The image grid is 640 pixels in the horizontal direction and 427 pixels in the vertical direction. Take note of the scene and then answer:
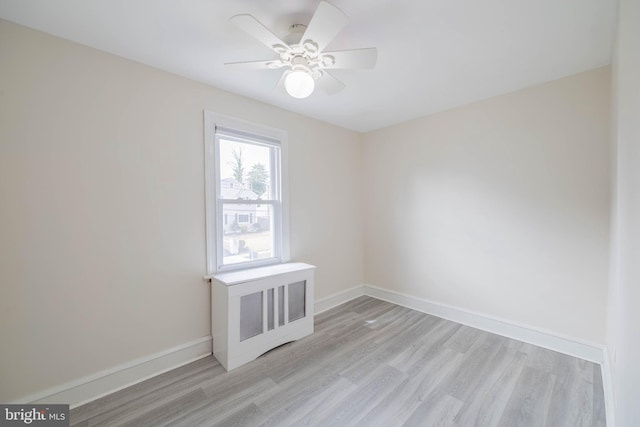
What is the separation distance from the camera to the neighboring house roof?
2451mm

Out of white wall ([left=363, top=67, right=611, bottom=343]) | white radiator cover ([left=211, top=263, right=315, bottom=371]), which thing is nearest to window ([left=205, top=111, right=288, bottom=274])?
white radiator cover ([left=211, top=263, right=315, bottom=371])

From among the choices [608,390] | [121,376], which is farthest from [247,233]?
[608,390]

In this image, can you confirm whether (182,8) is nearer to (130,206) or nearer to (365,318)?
(130,206)

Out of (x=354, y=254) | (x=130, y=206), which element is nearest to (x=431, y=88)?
(x=354, y=254)

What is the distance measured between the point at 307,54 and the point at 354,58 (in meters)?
0.30

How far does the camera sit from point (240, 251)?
2.58 m

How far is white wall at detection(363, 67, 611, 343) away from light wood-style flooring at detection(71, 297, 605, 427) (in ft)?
1.71

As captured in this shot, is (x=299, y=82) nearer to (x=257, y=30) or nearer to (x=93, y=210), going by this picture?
(x=257, y=30)

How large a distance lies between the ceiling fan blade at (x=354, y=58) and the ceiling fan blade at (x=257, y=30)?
29 cm

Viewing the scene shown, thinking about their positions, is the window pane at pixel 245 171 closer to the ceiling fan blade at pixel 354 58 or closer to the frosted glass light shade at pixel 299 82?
the frosted glass light shade at pixel 299 82

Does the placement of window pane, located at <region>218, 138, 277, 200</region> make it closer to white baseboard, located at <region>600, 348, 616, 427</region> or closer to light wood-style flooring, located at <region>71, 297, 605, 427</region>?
light wood-style flooring, located at <region>71, 297, 605, 427</region>

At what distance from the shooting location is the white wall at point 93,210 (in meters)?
1.54

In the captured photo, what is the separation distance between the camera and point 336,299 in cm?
342

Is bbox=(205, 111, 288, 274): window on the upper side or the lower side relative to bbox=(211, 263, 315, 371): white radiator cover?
upper
